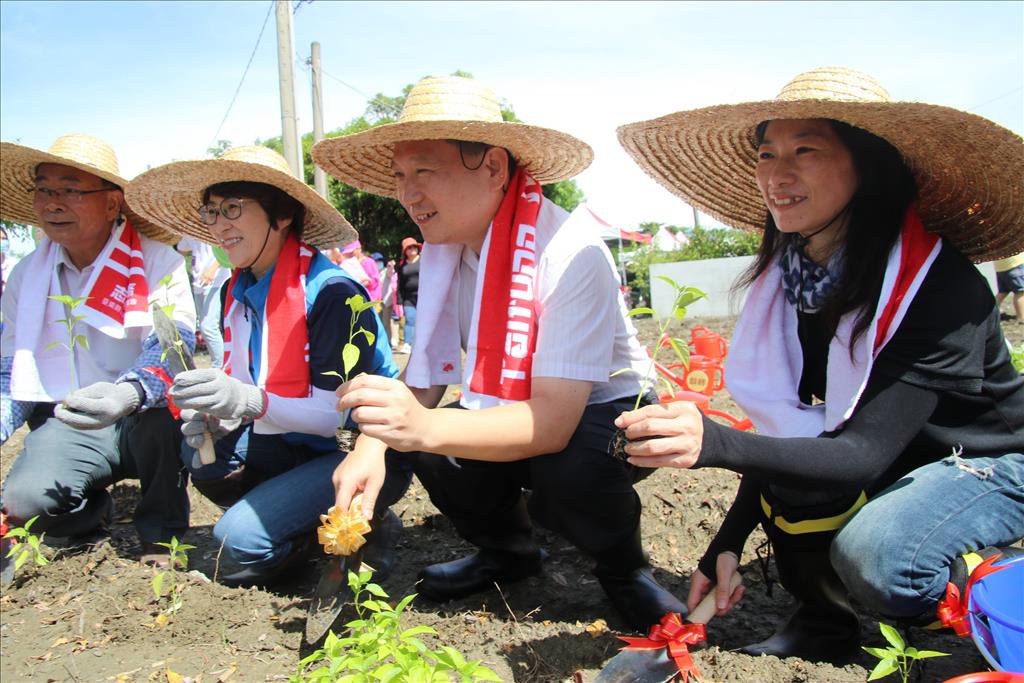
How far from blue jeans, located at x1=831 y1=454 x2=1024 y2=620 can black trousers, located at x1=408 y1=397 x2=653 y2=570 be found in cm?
56

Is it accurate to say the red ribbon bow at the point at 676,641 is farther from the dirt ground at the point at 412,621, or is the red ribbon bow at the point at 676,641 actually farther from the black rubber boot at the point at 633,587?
the black rubber boot at the point at 633,587

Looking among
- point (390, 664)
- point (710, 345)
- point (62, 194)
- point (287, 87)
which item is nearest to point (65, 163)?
point (62, 194)

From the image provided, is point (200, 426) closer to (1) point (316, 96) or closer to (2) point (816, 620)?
(2) point (816, 620)

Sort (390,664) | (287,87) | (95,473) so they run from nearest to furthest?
(390,664)
(95,473)
(287,87)

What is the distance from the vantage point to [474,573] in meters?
2.37

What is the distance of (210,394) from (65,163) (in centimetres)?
128

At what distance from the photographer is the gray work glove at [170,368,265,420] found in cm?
212

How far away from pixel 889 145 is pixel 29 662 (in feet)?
8.34

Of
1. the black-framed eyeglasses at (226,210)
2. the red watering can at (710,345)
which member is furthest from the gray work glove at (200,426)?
the red watering can at (710,345)

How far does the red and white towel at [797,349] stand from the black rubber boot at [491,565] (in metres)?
0.87

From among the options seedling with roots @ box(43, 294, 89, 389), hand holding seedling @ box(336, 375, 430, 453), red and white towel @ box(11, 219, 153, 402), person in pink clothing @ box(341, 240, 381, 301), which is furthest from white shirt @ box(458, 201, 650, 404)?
person in pink clothing @ box(341, 240, 381, 301)

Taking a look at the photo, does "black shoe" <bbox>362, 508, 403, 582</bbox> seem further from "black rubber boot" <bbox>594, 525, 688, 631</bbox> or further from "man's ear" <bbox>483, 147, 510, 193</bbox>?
"man's ear" <bbox>483, 147, 510, 193</bbox>

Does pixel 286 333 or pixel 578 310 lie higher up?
pixel 578 310

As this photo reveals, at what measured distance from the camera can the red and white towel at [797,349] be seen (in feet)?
5.33
